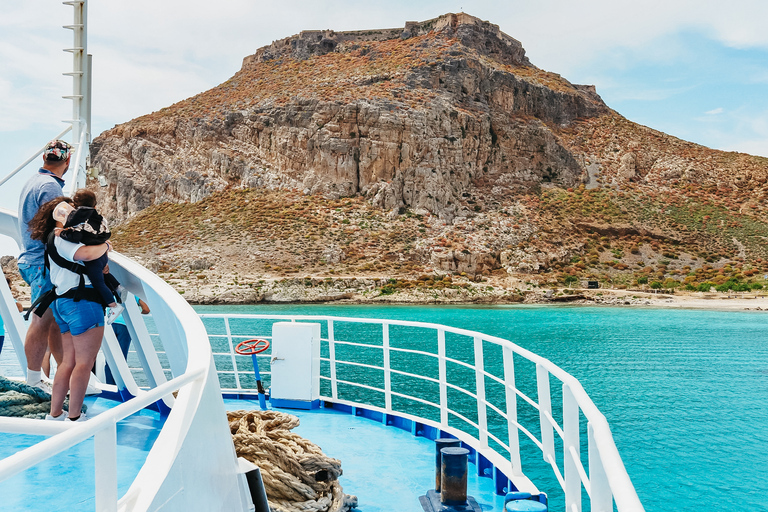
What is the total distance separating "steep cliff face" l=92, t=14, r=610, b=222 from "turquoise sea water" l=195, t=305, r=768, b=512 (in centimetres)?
2242

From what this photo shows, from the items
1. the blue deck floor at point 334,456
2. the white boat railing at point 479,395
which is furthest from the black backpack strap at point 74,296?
the white boat railing at point 479,395

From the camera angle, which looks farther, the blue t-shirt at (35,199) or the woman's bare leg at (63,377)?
the blue t-shirt at (35,199)

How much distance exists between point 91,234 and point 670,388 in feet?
49.2

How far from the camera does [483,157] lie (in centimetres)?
5834

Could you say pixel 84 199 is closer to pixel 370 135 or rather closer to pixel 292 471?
pixel 292 471

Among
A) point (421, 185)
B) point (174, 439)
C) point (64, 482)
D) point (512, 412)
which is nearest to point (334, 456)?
point (512, 412)

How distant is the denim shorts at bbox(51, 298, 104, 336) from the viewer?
2686 millimetres

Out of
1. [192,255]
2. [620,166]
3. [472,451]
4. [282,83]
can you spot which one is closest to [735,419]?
[472,451]

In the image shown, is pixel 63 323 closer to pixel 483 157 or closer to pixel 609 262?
pixel 609 262

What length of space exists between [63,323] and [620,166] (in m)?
67.1

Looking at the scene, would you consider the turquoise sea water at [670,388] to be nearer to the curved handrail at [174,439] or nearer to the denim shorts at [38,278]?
the curved handrail at [174,439]

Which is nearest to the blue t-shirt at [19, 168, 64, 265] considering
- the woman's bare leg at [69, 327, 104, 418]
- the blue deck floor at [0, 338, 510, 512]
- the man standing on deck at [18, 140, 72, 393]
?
the man standing on deck at [18, 140, 72, 393]

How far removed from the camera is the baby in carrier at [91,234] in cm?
263

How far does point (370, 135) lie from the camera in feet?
177
